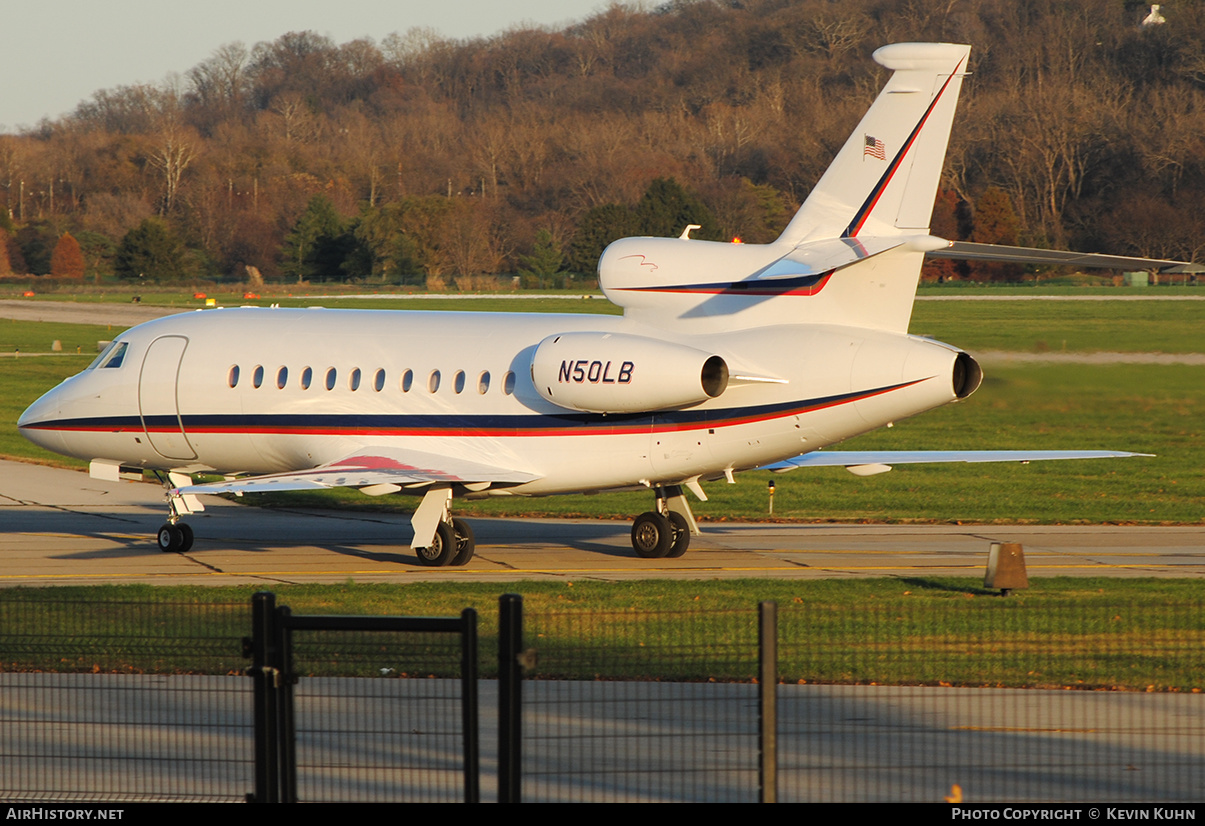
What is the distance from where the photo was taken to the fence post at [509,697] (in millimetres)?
8273

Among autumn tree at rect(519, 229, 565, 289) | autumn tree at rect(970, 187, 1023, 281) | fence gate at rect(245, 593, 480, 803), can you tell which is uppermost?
autumn tree at rect(970, 187, 1023, 281)

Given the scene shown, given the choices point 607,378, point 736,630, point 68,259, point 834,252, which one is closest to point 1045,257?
point 834,252

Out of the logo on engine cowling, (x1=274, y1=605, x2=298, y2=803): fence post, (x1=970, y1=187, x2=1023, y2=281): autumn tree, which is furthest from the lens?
(x1=970, y1=187, x2=1023, y2=281): autumn tree

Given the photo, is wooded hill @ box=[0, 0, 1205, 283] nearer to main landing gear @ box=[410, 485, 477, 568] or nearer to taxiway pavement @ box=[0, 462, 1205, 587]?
taxiway pavement @ box=[0, 462, 1205, 587]

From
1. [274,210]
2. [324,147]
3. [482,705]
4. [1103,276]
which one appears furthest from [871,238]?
[324,147]

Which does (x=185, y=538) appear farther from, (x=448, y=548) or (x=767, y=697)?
(x=767, y=697)

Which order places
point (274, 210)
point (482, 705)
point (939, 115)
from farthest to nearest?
point (274, 210)
point (939, 115)
point (482, 705)

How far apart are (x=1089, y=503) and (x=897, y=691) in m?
17.1

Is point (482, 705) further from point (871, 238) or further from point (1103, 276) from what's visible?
point (1103, 276)

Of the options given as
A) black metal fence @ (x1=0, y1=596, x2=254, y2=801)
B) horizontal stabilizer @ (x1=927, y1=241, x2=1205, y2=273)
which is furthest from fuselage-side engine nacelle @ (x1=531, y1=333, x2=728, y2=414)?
black metal fence @ (x1=0, y1=596, x2=254, y2=801)

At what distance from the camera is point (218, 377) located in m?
24.0

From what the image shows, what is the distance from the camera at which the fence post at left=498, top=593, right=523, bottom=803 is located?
8.27 m

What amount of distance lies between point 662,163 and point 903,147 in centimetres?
10908

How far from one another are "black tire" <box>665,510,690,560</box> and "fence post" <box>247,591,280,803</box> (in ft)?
47.4
